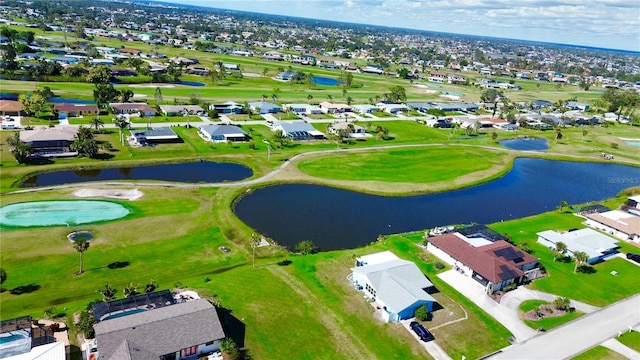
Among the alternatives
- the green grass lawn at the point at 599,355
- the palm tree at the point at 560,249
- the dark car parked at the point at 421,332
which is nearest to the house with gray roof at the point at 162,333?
the dark car parked at the point at 421,332

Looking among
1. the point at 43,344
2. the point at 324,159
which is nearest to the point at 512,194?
the point at 324,159

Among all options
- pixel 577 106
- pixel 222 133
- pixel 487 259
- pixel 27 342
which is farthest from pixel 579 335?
pixel 577 106

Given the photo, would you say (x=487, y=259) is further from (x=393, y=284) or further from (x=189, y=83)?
(x=189, y=83)

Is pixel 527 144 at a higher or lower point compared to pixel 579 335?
higher

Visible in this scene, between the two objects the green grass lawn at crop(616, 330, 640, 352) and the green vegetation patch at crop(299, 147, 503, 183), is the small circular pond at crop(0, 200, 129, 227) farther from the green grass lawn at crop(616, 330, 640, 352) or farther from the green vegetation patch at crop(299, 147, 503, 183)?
the green grass lawn at crop(616, 330, 640, 352)

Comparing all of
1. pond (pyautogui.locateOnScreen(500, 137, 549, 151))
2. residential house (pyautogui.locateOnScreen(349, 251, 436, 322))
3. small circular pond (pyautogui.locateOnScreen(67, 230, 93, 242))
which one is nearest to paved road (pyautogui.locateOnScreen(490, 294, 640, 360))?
residential house (pyautogui.locateOnScreen(349, 251, 436, 322))

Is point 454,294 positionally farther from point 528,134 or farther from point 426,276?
point 528,134

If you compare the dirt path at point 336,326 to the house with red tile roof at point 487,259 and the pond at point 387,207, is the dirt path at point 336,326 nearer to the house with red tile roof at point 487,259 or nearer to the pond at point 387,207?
the pond at point 387,207

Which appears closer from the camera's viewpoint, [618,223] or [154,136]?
[618,223]
